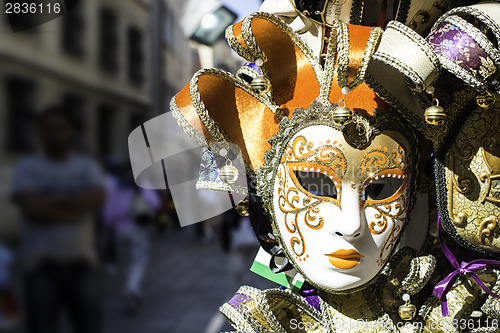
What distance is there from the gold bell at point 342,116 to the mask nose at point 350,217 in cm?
16

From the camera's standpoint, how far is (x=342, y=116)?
1003mm

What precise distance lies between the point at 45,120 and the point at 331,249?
866mm

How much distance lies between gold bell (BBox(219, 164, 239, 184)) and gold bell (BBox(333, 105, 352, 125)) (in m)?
0.34

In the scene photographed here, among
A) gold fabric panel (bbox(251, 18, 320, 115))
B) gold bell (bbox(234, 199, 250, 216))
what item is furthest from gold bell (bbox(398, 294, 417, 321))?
gold fabric panel (bbox(251, 18, 320, 115))

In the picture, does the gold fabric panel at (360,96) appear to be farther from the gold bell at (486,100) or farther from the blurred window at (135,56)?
the blurred window at (135,56)

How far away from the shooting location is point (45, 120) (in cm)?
34

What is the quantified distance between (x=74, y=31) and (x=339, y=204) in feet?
2.60

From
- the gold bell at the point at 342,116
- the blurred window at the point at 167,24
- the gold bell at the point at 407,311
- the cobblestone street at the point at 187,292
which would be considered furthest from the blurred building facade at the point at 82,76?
the cobblestone street at the point at 187,292

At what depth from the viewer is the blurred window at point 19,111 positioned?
0.30m

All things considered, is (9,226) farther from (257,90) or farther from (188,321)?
(188,321)

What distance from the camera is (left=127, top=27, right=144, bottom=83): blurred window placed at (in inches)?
19.6

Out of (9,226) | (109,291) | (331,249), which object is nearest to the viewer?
(9,226)

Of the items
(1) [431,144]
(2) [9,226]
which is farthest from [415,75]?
(2) [9,226]

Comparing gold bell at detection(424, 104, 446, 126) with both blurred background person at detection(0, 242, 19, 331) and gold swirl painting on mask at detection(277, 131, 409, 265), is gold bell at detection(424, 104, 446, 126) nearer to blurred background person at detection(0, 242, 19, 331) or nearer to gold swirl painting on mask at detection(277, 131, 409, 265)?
gold swirl painting on mask at detection(277, 131, 409, 265)
